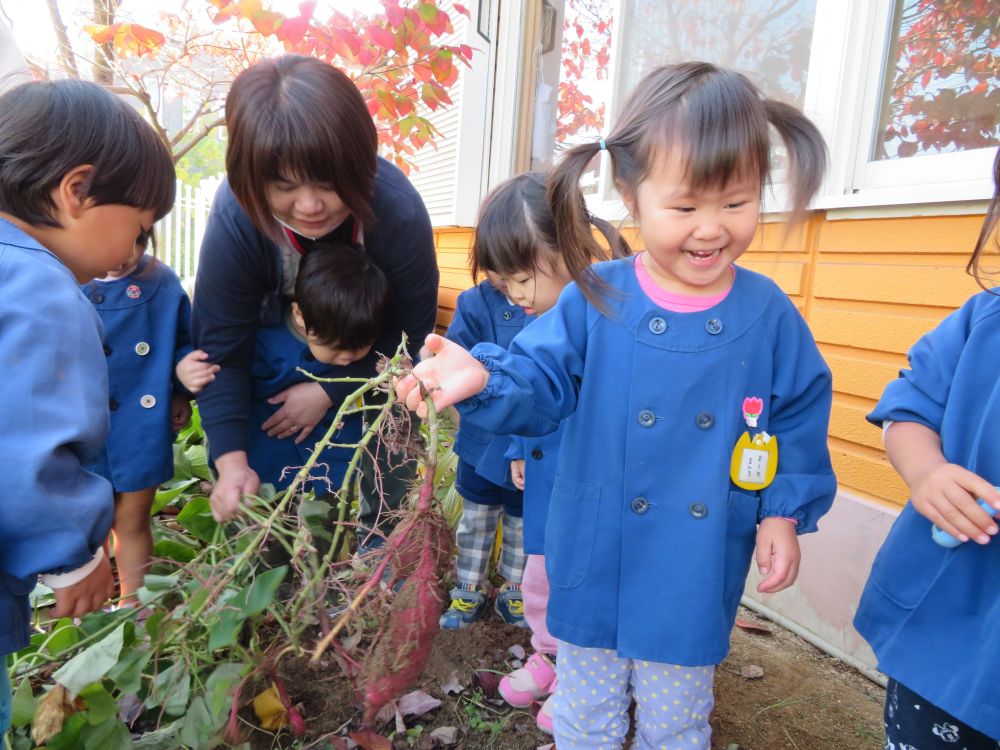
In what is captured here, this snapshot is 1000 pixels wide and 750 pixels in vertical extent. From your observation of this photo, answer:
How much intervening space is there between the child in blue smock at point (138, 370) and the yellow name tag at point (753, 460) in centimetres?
163

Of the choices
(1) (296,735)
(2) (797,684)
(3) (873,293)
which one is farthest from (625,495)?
(3) (873,293)

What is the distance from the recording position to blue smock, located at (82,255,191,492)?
6.60 ft

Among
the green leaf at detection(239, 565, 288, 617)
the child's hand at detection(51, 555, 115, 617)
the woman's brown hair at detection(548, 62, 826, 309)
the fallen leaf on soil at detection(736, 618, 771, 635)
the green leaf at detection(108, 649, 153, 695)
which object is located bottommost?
the fallen leaf on soil at detection(736, 618, 771, 635)

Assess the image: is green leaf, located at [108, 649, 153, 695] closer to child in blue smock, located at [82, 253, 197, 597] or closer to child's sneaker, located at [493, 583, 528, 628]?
child in blue smock, located at [82, 253, 197, 597]

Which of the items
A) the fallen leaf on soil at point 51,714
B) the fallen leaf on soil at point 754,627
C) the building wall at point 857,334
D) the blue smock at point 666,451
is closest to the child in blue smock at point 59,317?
the fallen leaf on soil at point 51,714

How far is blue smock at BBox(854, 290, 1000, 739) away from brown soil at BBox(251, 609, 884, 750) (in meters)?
0.80

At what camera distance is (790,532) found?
1.31 metres

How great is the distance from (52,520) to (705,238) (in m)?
1.18

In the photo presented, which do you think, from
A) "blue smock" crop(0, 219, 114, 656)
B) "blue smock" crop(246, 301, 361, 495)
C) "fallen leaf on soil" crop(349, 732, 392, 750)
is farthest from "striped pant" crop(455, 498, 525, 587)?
"blue smock" crop(0, 219, 114, 656)

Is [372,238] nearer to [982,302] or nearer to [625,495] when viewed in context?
[625,495]

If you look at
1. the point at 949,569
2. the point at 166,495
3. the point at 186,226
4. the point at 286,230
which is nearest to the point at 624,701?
the point at 949,569

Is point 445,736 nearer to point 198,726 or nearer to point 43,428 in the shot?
point 198,726

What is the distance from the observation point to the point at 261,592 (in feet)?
4.92

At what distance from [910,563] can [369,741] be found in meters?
1.33
